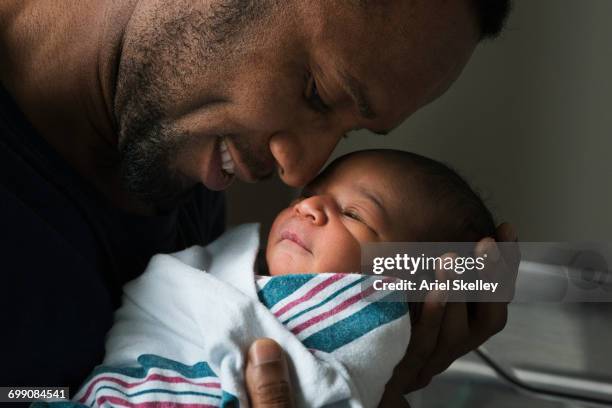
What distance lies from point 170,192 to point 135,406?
39 cm

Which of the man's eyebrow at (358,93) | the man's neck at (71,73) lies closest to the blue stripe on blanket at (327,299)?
the man's eyebrow at (358,93)

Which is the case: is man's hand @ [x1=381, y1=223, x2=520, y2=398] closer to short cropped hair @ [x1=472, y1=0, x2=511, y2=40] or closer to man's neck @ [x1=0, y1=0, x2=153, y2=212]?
short cropped hair @ [x1=472, y1=0, x2=511, y2=40]

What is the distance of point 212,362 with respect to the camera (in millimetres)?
871

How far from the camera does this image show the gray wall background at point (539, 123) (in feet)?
5.49

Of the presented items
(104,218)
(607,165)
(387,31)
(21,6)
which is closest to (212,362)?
(104,218)

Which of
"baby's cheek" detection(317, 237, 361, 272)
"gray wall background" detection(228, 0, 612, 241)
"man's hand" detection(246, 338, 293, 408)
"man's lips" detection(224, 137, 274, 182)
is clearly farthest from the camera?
"gray wall background" detection(228, 0, 612, 241)

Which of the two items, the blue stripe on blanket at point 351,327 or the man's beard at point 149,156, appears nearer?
the blue stripe on blanket at point 351,327

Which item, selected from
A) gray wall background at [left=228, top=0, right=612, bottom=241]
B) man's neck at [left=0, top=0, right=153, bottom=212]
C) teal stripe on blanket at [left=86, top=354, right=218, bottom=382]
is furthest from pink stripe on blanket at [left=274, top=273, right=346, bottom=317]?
gray wall background at [left=228, top=0, right=612, bottom=241]

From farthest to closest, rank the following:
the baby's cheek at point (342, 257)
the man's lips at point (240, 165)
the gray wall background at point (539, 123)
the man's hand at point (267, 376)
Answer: the gray wall background at point (539, 123), the man's lips at point (240, 165), the baby's cheek at point (342, 257), the man's hand at point (267, 376)

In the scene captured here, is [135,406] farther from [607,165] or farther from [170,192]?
[607,165]

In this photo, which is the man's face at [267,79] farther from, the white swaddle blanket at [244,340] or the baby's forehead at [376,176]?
the white swaddle blanket at [244,340]

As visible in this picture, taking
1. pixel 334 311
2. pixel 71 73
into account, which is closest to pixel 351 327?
pixel 334 311

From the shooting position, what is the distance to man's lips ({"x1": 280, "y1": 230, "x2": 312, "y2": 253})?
0.99 metres

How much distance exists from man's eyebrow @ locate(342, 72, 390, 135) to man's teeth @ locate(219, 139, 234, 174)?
209 mm
